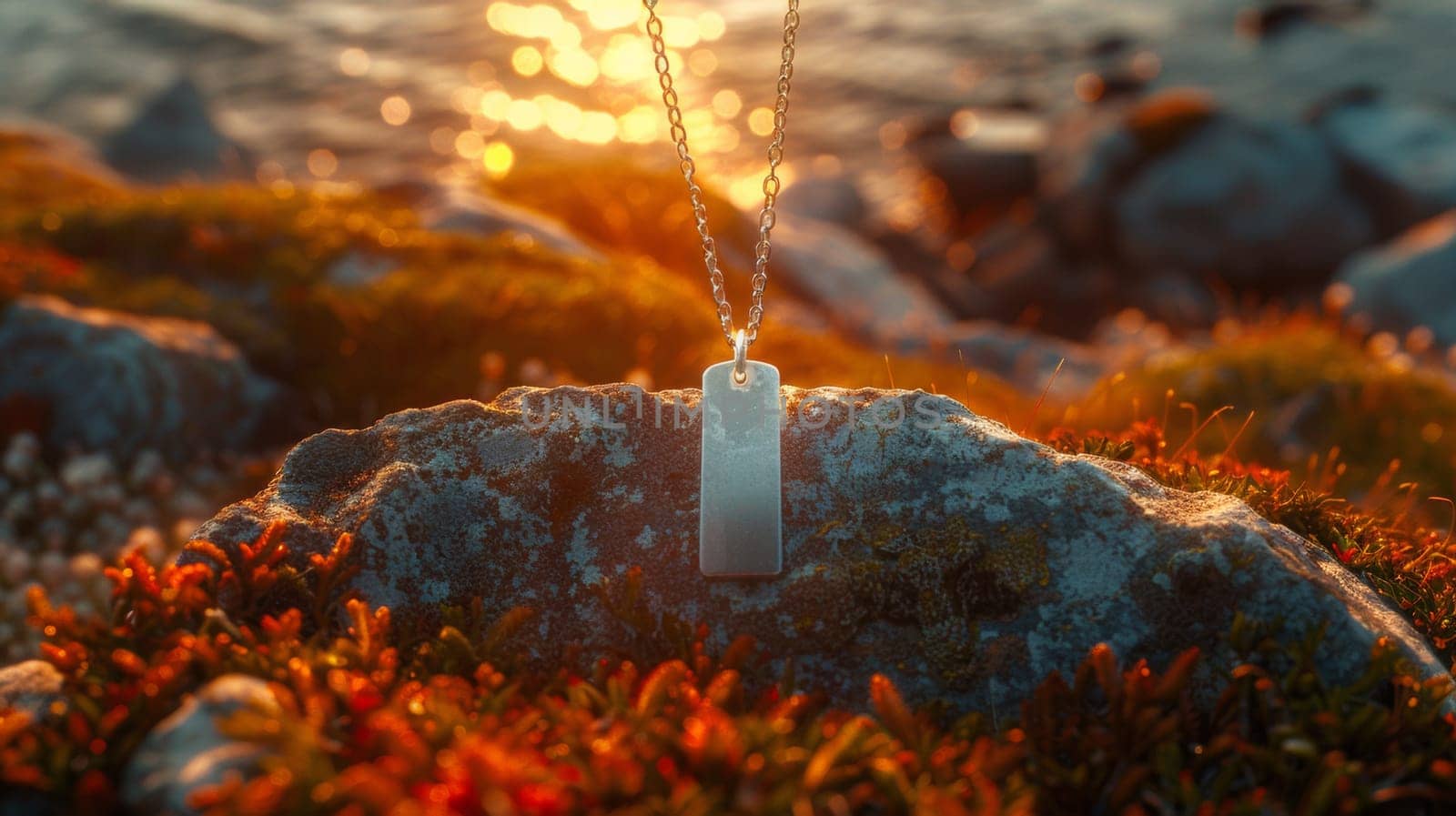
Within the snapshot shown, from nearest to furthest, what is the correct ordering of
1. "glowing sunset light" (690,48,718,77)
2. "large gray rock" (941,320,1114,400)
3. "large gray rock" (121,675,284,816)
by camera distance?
1. "large gray rock" (121,675,284,816)
2. "large gray rock" (941,320,1114,400)
3. "glowing sunset light" (690,48,718,77)

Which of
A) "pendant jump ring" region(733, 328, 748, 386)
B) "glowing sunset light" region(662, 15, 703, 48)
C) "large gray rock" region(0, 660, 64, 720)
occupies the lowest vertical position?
"large gray rock" region(0, 660, 64, 720)

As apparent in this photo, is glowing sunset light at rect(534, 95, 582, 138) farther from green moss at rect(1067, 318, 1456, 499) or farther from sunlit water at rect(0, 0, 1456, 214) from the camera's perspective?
green moss at rect(1067, 318, 1456, 499)

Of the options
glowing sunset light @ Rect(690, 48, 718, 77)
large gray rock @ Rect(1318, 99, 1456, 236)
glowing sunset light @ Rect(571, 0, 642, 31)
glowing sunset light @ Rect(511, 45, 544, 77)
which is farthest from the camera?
glowing sunset light @ Rect(571, 0, 642, 31)

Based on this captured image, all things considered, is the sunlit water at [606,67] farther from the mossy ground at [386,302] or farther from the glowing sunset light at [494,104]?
the mossy ground at [386,302]

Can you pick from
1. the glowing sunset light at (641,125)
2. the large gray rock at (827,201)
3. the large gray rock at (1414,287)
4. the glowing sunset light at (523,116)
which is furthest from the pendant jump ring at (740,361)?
the glowing sunset light at (523,116)

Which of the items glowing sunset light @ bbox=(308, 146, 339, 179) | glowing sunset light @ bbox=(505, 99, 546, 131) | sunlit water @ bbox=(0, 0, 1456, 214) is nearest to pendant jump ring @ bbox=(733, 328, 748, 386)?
sunlit water @ bbox=(0, 0, 1456, 214)

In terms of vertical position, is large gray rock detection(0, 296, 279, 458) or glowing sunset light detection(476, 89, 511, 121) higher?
glowing sunset light detection(476, 89, 511, 121)

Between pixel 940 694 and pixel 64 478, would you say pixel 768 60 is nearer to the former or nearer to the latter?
pixel 64 478

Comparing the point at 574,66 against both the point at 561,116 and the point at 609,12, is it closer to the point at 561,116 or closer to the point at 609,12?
the point at 561,116
